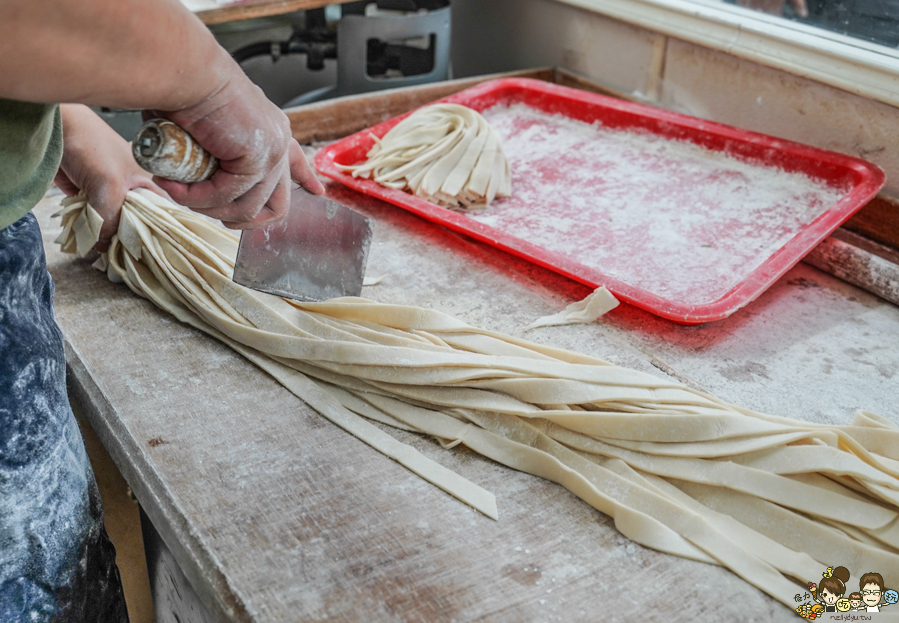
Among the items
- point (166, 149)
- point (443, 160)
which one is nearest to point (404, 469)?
point (166, 149)

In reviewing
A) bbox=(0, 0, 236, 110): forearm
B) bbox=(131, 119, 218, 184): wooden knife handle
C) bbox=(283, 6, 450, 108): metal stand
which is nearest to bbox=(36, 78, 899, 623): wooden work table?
bbox=(131, 119, 218, 184): wooden knife handle

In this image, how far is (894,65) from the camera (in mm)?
1978

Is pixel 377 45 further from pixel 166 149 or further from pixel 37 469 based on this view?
pixel 37 469

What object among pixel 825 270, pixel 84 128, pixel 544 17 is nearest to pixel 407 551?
pixel 84 128

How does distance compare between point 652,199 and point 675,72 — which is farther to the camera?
point 675,72

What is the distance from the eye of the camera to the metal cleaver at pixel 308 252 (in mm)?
1470

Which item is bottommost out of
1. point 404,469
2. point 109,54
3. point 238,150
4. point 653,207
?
point 404,469

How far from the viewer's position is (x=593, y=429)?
127 cm

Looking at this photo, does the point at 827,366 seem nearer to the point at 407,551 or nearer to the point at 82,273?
the point at 407,551

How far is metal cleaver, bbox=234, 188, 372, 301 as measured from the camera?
4.82 ft

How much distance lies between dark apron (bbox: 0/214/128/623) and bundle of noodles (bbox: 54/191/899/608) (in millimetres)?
395

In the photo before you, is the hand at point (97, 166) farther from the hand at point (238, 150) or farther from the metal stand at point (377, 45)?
the metal stand at point (377, 45)

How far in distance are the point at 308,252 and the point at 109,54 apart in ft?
2.31

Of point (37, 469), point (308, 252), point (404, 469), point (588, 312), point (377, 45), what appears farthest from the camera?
point (377, 45)
